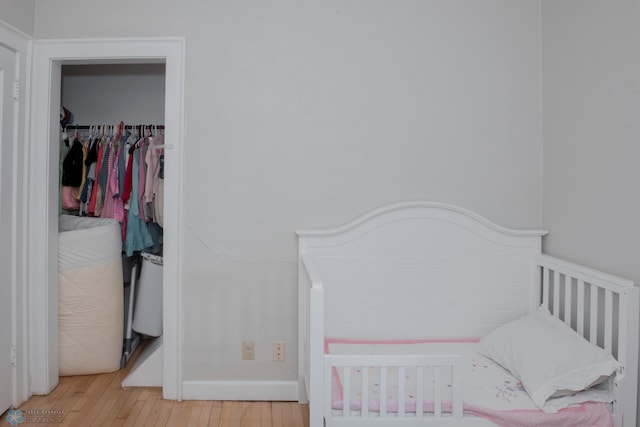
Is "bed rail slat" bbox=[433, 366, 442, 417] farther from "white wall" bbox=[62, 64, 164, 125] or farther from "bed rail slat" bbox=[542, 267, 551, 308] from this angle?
"white wall" bbox=[62, 64, 164, 125]

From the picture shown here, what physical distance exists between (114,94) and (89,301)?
5.23 feet

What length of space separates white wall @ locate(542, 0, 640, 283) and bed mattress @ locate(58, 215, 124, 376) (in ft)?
7.94

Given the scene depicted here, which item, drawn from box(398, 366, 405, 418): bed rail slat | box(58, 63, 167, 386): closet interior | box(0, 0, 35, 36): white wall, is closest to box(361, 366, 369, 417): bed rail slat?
box(398, 366, 405, 418): bed rail slat

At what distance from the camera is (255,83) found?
6.63 ft

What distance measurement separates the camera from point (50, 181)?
2031mm

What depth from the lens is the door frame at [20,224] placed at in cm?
188

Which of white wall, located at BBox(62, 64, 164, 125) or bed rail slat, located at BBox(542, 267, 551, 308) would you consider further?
white wall, located at BBox(62, 64, 164, 125)

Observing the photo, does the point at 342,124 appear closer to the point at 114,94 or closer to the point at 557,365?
the point at 557,365

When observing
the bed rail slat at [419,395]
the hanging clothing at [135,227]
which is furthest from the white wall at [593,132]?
the hanging clothing at [135,227]

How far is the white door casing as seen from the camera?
1800 millimetres

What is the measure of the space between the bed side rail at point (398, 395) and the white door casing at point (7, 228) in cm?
157

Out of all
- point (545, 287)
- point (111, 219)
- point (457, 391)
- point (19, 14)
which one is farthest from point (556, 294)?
point (19, 14)

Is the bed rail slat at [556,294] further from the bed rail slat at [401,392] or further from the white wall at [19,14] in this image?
the white wall at [19,14]

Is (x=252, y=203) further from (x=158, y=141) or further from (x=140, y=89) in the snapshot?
(x=140, y=89)
